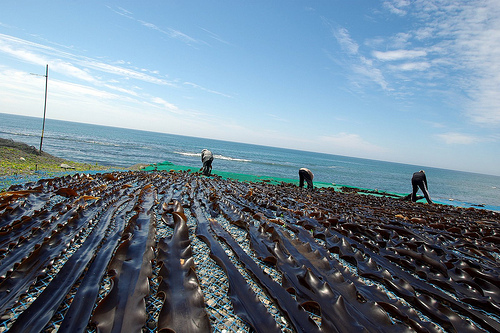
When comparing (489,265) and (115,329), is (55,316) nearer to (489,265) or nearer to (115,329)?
(115,329)

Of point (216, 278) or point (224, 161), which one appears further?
point (224, 161)

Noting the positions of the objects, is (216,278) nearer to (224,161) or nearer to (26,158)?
(26,158)

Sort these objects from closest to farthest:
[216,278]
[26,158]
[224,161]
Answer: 1. [216,278]
2. [26,158]
3. [224,161]

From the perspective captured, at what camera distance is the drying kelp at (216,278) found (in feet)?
4.68

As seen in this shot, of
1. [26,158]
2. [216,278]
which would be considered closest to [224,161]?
[26,158]

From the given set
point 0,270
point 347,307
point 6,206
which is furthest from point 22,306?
point 6,206

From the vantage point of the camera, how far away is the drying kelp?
1426mm

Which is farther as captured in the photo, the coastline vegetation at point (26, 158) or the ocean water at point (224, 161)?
the ocean water at point (224, 161)

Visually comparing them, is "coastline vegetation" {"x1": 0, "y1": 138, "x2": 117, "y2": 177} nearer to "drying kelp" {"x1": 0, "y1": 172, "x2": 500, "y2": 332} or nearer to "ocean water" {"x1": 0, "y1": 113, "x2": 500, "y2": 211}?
"ocean water" {"x1": 0, "y1": 113, "x2": 500, "y2": 211}

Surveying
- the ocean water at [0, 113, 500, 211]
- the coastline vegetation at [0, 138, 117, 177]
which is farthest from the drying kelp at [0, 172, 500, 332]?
the ocean water at [0, 113, 500, 211]

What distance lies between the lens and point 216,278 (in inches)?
78.0

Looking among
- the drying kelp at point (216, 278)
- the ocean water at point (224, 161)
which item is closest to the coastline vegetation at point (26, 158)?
the ocean water at point (224, 161)

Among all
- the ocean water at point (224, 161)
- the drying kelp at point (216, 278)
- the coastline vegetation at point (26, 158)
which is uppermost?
the drying kelp at point (216, 278)

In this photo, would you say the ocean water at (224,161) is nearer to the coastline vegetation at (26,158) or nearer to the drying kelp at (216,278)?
the coastline vegetation at (26,158)
